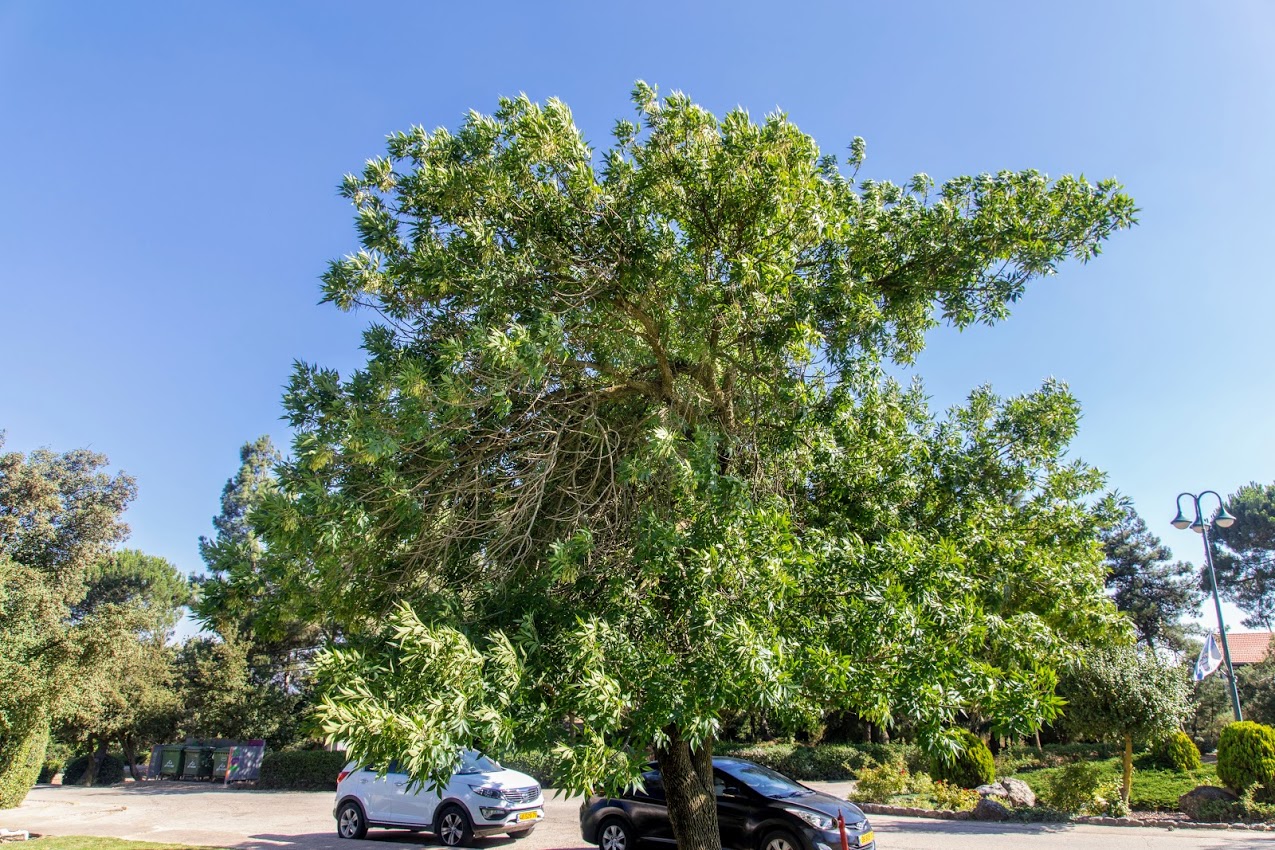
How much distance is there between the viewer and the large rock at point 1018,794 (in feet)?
48.3

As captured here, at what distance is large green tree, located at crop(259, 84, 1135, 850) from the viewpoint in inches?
214

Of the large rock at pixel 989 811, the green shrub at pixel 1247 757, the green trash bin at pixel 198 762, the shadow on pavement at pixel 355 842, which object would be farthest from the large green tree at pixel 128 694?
Result: the green shrub at pixel 1247 757

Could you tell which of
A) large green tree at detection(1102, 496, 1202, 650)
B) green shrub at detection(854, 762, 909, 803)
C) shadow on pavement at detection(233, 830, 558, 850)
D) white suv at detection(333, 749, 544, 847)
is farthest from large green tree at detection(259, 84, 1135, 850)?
large green tree at detection(1102, 496, 1202, 650)

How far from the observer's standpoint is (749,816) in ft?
33.6

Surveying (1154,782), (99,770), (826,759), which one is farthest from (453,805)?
(99,770)

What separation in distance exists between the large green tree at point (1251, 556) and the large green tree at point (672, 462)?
52747 millimetres

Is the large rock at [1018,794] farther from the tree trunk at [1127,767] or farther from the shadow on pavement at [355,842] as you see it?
the shadow on pavement at [355,842]

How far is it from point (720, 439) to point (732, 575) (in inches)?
93.4

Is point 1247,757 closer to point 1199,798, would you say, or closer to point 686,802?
point 1199,798

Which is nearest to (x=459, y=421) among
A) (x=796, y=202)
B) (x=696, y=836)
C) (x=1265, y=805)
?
(x=796, y=202)

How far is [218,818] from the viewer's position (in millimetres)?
17141

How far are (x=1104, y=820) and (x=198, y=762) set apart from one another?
102 feet

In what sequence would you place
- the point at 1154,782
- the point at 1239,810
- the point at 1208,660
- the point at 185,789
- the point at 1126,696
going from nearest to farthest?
the point at 1239,810 → the point at 1126,696 → the point at 1154,782 → the point at 1208,660 → the point at 185,789

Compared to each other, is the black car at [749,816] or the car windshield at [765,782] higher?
the car windshield at [765,782]
